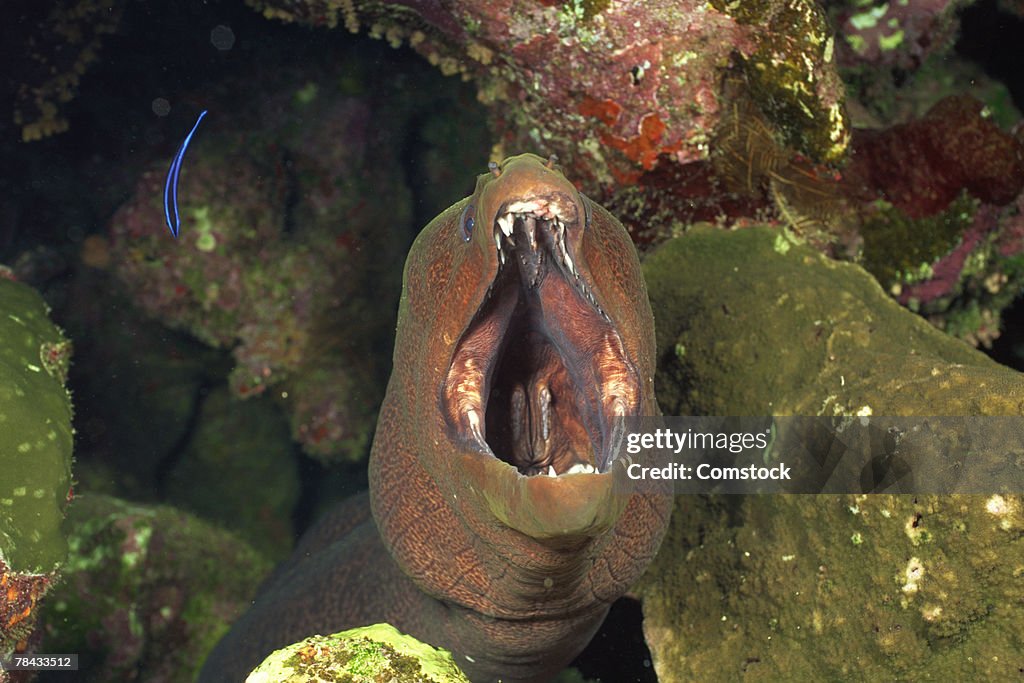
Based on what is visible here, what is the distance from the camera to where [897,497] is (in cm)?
233

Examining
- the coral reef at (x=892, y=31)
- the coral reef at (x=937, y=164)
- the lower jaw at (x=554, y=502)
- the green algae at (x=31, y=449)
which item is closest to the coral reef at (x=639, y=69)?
the coral reef at (x=937, y=164)

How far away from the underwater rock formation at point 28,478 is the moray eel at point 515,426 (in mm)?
1288

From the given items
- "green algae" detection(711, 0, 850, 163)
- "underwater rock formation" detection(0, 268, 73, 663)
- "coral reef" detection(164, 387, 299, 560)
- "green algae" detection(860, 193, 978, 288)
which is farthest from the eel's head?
"coral reef" detection(164, 387, 299, 560)

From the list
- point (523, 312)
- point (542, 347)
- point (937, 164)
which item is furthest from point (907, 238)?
point (523, 312)

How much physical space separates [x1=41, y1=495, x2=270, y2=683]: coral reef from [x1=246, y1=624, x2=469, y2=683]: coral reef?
130 inches

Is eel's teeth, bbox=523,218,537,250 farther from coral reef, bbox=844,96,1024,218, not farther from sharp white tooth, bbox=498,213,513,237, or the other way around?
coral reef, bbox=844,96,1024,218

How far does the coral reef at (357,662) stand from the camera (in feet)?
5.31

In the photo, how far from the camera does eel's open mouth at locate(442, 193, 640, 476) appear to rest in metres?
2.12

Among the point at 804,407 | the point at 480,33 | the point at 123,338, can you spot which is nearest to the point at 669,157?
the point at 480,33

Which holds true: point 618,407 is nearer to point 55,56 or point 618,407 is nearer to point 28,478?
point 28,478

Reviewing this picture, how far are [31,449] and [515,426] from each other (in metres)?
1.97

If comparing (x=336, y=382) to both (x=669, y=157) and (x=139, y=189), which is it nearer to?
(x=139, y=189)

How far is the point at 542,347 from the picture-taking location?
9.07 feet

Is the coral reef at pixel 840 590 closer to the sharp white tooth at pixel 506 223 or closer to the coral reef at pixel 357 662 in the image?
the coral reef at pixel 357 662
